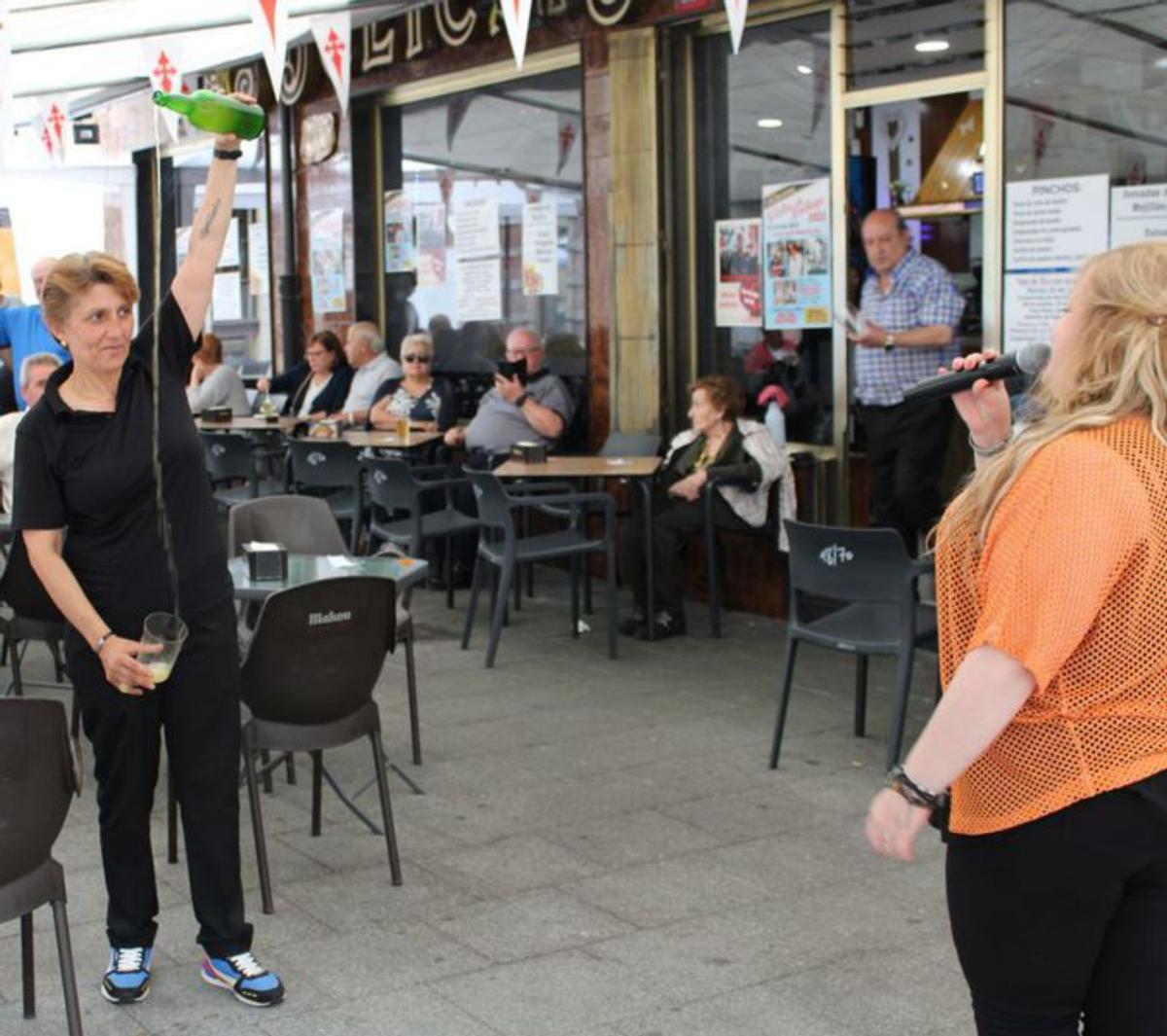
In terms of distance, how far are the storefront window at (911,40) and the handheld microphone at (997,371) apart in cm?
534

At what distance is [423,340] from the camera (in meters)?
10.6

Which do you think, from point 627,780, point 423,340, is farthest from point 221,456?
point 627,780

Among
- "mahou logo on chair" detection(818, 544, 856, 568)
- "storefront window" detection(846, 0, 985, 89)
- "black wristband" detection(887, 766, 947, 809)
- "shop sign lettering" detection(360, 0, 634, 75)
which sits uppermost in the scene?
"shop sign lettering" detection(360, 0, 634, 75)

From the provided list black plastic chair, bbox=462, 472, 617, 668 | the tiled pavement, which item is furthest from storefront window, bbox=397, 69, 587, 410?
→ the tiled pavement

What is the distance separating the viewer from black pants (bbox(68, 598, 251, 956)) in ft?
12.3

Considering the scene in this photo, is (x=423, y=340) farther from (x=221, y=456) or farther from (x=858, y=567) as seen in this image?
(x=858, y=567)

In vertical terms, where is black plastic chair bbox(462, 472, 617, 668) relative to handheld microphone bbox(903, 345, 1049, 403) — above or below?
below

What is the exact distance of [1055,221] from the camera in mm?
7391

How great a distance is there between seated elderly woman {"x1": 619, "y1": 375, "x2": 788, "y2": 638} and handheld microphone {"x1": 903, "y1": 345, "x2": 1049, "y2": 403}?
5.30m

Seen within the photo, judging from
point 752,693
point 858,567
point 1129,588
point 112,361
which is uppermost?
point 112,361

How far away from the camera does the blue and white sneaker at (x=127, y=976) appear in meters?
3.86

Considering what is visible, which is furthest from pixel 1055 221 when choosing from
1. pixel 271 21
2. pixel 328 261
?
pixel 328 261

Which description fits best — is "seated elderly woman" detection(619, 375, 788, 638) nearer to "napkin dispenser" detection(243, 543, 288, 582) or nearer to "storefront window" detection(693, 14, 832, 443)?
"storefront window" detection(693, 14, 832, 443)

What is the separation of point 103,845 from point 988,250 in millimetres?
5195
